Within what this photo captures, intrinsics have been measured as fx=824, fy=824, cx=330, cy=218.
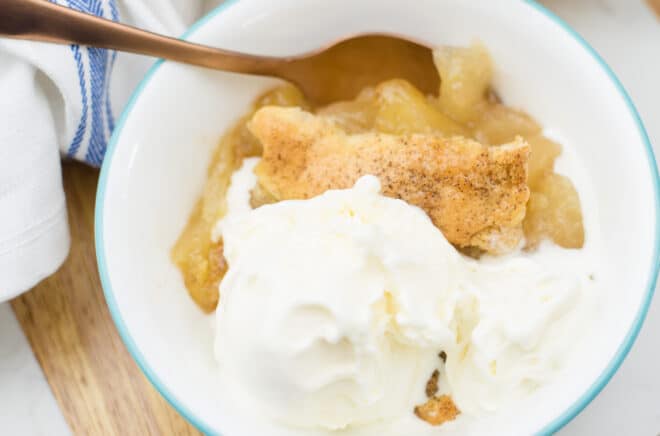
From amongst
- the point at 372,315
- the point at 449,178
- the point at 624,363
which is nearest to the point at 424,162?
the point at 449,178

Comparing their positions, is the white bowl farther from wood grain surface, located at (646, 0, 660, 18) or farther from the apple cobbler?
wood grain surface, located at (646, 0, 660, 18)

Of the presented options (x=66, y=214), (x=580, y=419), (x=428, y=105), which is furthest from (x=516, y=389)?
(x=66, y=214)

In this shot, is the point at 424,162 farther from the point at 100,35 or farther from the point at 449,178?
the point at 100,35

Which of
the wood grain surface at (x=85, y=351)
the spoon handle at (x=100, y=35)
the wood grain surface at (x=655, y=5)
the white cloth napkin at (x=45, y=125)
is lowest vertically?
the wood grain surface at (x=85, y=351)

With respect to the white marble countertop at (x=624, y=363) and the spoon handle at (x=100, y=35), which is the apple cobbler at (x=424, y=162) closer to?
the spoon handle at (x=100, y=35)

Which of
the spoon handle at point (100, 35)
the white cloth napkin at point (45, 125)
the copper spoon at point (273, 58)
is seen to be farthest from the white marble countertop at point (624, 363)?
the spoon handle at point (100, 35)

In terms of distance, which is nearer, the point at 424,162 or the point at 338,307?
the point at 338,307
